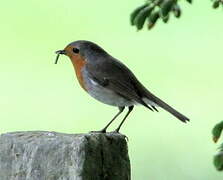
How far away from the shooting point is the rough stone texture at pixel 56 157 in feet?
13.2

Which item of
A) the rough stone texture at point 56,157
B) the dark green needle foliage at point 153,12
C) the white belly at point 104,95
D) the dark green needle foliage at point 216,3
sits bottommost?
the white belly at point 104,95

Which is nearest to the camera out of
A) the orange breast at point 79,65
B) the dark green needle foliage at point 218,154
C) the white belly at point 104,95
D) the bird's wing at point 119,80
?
the dark green needle foliage at point 218,154

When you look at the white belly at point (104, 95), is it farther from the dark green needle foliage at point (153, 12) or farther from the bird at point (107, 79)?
the dark green needle foliage at point (153, 12)

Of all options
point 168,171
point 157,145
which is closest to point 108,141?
point 168,171

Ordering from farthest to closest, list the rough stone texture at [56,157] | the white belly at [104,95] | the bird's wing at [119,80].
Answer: the white belly at [104,95] → the bird's wing at [119,80] → the rough stone texture at [56,157]

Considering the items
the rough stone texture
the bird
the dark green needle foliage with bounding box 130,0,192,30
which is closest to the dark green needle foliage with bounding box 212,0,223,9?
the dark green needle foliage with bounding box 130,0,192,30

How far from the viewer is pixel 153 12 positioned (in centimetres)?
520

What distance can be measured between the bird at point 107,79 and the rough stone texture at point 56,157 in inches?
66.1

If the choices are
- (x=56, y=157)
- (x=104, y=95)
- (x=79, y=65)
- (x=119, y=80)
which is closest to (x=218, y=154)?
(x=56, y=157)

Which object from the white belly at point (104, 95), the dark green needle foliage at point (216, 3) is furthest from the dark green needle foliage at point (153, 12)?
the white belly at point (104, 95)

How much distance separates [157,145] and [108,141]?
4370 millimetres

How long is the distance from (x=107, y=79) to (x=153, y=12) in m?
0.99

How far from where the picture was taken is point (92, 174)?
4.06 metres

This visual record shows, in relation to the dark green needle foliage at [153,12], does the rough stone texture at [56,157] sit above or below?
below
